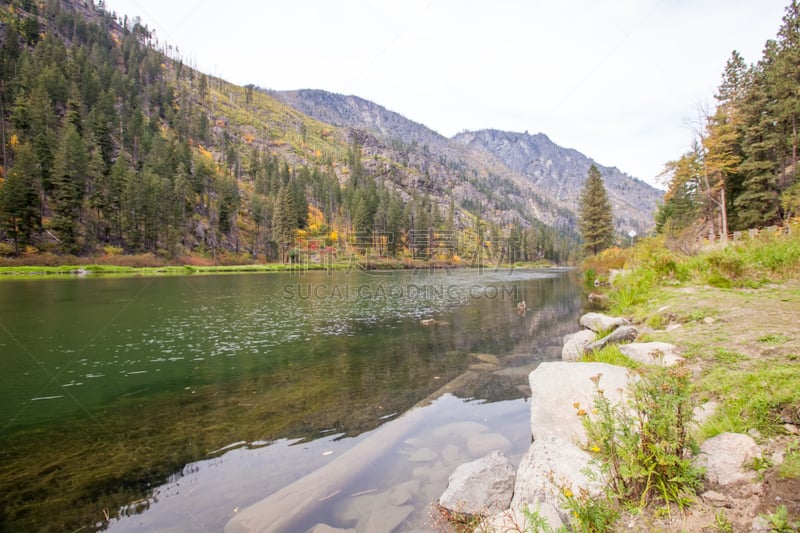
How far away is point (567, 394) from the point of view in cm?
687

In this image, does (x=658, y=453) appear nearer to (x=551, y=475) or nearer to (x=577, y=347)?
(x=551, y=475)

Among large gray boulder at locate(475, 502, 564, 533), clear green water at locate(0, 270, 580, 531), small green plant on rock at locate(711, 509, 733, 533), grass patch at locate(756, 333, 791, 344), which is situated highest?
grass patch at locate(756, 333, 791, 344)

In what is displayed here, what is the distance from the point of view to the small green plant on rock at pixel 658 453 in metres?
3.56

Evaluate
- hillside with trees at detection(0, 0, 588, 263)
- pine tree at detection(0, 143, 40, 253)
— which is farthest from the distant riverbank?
pine tree at detection(0, 143, 40, 253)

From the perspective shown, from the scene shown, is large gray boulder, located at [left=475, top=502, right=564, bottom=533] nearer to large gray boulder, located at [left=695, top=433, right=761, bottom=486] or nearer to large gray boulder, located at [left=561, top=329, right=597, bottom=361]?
large gray boulder, located at [left=695, top=433, right=761, bottom=486]

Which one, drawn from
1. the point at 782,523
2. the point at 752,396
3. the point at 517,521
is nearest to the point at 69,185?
the point at 517,521

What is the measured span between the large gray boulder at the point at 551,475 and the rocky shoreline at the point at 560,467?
0.03ft

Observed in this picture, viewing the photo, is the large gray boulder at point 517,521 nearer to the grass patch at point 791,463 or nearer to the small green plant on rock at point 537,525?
the small green plant on rock at point 537,525

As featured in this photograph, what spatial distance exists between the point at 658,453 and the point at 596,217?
2491 inches

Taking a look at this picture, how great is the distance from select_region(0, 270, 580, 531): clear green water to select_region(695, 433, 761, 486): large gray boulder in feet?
11.7

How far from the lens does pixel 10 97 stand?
8412cm

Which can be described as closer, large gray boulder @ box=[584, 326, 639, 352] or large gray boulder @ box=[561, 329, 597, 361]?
large gray boulder @ box=[584, 326, 639, 352]

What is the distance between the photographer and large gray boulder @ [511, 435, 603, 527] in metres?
4.20

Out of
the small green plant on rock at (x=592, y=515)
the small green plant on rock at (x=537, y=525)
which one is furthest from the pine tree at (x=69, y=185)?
the small green plant on rock at (x=592, y=515)
